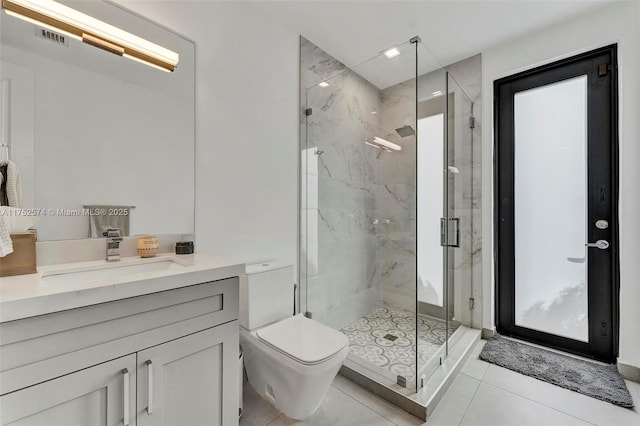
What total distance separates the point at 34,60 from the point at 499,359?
3.26 m

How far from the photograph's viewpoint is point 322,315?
7.65 ft

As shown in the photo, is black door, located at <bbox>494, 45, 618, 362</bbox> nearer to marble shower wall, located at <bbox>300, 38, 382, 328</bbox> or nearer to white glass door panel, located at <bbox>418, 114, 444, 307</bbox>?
white glass door panel, located at <bbox>418, 114, 444, 307</bbox>

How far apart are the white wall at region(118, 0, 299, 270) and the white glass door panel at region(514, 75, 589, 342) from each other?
6.60 feet

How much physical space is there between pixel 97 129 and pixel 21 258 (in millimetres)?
624

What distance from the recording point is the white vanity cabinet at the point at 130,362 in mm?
713

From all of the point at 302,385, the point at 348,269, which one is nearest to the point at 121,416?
the point at 302,385

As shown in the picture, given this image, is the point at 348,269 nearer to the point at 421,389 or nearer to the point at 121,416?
the point at 421,389

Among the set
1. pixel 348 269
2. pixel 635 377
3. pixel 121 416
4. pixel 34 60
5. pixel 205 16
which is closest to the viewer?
pixel 121 416

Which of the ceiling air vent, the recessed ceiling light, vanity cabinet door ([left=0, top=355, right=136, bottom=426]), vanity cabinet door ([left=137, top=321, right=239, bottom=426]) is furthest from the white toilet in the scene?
the recessed ceiling light

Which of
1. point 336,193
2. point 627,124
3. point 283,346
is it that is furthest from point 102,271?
point 627,124

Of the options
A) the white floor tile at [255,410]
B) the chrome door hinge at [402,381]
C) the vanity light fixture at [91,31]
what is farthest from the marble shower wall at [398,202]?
the vanity light fixture at [91,31]

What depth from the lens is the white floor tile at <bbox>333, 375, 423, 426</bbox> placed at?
148cm

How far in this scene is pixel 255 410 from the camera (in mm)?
1564

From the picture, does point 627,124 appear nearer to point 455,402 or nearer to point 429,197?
point 429,197
